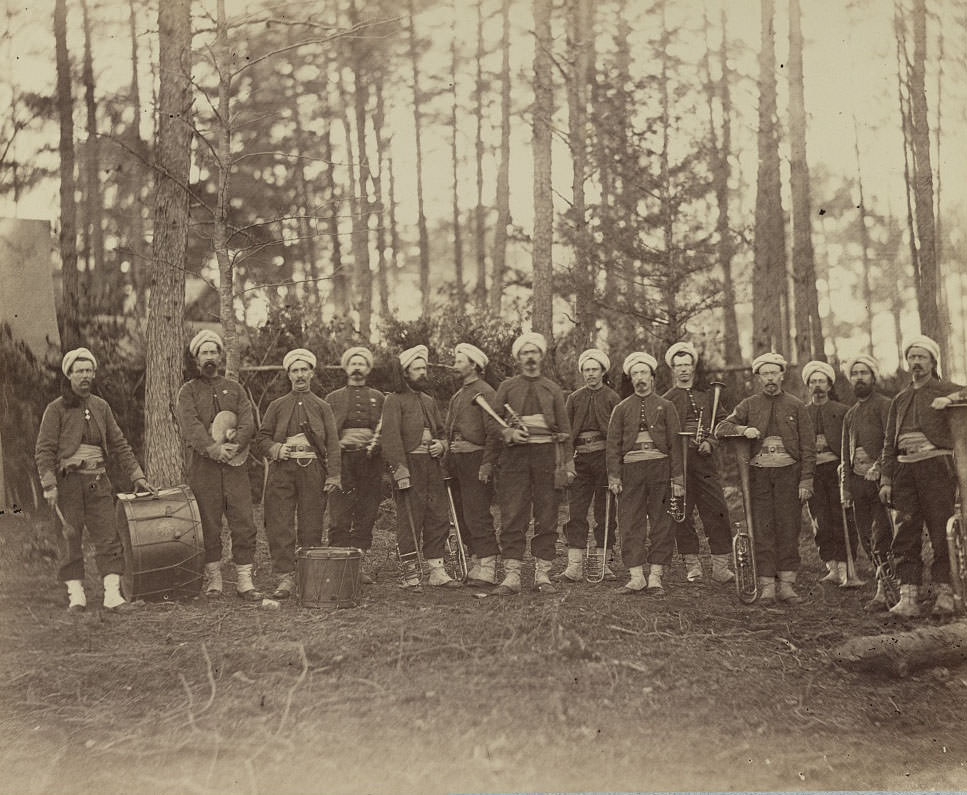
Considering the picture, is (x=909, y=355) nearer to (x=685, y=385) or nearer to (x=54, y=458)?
(x=685, y=385)

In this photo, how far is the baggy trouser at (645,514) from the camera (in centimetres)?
557

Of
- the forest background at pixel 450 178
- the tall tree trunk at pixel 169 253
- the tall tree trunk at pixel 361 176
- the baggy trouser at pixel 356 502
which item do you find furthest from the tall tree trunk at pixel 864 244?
the tall tree trunk at pixel 169 253

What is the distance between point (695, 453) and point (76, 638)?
3964mm

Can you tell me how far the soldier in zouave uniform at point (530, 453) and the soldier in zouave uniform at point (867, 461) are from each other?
1737mm

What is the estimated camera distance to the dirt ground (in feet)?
14.0

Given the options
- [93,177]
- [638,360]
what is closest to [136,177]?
[93,177]

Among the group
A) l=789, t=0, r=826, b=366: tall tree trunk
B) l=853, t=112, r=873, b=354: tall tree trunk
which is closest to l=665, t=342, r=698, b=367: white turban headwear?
l=789, t=0, r=826, b=366: tall tree trunk

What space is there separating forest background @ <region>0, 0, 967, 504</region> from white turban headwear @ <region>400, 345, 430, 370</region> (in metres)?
0.46

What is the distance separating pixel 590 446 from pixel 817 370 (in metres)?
1.51

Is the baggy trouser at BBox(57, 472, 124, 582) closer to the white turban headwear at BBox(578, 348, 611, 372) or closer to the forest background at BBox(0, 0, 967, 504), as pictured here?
the forest background at BBox(0, 0, 967, 504)

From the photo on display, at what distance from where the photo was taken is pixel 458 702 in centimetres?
438

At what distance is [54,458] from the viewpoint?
514 cm

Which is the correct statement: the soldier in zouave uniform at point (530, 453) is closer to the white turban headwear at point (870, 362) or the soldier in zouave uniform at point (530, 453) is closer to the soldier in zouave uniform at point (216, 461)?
the soldier in zouave uniform at point (216, 461)

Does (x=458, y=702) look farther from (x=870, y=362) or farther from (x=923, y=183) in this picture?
(x=923, y=183)
